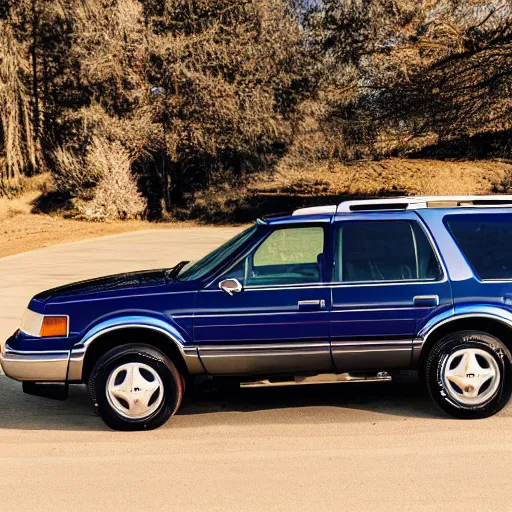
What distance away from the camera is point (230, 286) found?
6.36 m

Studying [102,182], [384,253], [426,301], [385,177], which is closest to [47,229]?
[102,182]

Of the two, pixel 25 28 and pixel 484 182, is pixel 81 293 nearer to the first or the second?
pixel 484 182

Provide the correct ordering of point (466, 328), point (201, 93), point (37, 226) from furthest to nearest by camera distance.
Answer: point (201, 93) → point (37, 226) → point (466, 328)

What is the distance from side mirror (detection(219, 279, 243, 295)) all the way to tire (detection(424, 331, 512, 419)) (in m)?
1.48

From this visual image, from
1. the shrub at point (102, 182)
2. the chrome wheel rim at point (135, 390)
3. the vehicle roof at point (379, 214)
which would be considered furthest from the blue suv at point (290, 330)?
the shrub at point (102, 182)

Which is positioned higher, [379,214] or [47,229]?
[379,214]

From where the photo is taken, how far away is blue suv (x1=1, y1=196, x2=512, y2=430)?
638 centimetres

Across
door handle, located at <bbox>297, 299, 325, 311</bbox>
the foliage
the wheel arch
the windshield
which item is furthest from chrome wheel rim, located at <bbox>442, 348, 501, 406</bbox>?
the foliage

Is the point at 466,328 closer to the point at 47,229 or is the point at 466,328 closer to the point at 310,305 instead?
the point at 310,305

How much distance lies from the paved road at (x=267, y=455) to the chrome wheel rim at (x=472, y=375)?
22cm

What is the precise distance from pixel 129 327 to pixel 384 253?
1.97 m

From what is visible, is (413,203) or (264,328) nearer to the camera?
(264,328)

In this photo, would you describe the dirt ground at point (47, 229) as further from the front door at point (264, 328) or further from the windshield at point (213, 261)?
the front door at point (264, 328)

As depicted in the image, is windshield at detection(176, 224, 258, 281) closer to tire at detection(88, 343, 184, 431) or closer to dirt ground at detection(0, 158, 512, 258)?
tire at detection(88, 343, 184, 431)
